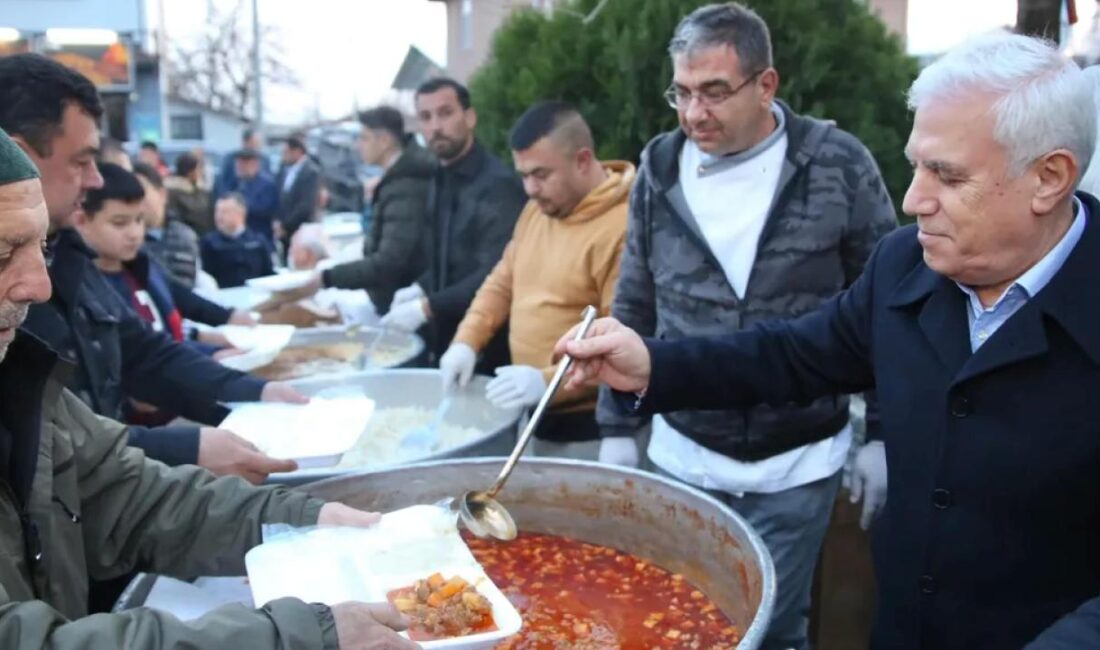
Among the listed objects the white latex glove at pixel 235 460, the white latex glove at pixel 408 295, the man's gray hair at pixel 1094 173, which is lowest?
the white latex glove at pixel 408 295

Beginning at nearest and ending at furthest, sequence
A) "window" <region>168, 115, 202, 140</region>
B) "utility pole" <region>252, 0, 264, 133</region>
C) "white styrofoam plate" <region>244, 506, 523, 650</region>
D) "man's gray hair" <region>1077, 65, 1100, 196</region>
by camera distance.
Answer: "white styrofoam plate" <region>244, 506, 523, 650</region>
"man's gray hair" <region>1077, 65, 1100, 196</region>
"utility pole" <region>252, 0, 264, 133</region>
"window" <region>168, 115, 202, 140</region>

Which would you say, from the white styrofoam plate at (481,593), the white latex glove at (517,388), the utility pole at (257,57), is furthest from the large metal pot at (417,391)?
the utility pole at (257,57)

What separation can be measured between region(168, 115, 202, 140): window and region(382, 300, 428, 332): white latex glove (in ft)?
100

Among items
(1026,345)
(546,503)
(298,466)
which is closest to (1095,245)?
(1026,345)

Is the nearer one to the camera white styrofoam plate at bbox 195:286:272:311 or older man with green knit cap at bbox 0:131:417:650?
older man with green knit cap at bbox 0:131:417:650

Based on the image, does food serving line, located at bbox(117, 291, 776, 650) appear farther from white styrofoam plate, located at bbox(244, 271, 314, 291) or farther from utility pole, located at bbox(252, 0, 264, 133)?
utility pole, located at bbox(252, 0, 264, 133)

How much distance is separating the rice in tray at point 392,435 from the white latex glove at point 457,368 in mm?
121

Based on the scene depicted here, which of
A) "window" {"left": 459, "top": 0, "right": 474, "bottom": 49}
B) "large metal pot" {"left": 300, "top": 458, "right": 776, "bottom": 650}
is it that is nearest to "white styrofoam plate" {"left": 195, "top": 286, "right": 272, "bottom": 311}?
"large metal pot" {"left": 300, "top": 458, "right": 776, "bottom": 650}

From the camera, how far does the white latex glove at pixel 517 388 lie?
285 cm

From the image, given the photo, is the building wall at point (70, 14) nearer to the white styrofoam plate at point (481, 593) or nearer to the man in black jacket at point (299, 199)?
the man in black jacket at point (299, 199)

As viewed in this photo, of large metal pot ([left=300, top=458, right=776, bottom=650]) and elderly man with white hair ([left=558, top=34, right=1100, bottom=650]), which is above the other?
elderly man with white hair ([left=558, top=34, right=1100, bottom=650])

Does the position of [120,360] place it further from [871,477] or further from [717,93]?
[871,477]

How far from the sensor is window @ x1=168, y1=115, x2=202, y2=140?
3209 centimetres

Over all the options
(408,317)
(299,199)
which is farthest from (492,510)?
(299,199)
